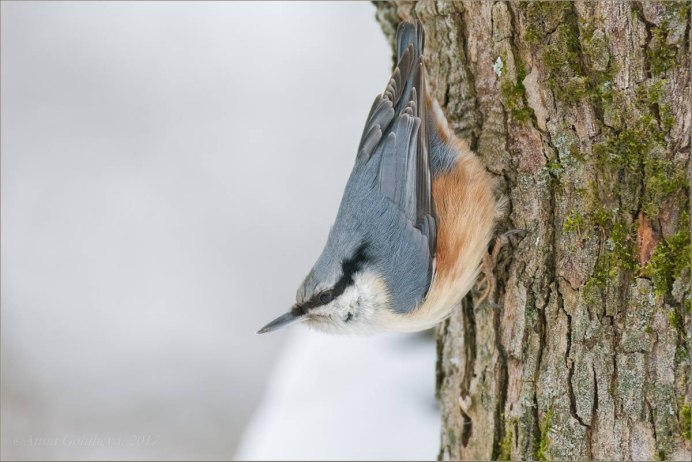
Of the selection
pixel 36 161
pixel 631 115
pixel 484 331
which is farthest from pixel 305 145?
pixel 631 115

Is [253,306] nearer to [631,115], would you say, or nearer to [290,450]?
[290,450]

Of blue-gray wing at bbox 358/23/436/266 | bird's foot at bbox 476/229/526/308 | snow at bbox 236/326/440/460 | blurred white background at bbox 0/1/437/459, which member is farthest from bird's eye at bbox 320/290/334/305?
blurred white background at bbox 0/1/437/459

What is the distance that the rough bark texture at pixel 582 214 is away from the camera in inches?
64.7

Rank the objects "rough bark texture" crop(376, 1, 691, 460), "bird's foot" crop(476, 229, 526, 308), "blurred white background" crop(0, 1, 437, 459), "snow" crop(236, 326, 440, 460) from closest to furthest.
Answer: "rough bark texture" crop(376, 1, 691, 460) → "bird's foot" crop(476, 229, 526, 308) → "snow" crop(236, 326, 440, 460) → "blurred white background" crop(0, 1, 437, 459)

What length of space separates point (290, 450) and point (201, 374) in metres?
2.30

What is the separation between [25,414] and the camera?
4.50 metres

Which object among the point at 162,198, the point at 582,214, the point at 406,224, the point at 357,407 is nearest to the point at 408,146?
the point at 406,224

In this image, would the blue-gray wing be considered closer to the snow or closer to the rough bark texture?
the rough bark texture

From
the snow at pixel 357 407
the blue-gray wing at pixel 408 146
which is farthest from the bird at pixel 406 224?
the snow at pixel 357 407

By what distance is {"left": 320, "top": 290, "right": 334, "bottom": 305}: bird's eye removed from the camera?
2.12 meters

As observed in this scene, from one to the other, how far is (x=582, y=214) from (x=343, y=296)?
2.54ft

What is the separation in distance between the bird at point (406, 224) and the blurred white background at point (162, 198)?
223cm

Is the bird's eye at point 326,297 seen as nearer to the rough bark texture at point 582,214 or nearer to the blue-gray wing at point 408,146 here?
the blue-gray wing at point 408,146

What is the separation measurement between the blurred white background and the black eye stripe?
2.43 m
